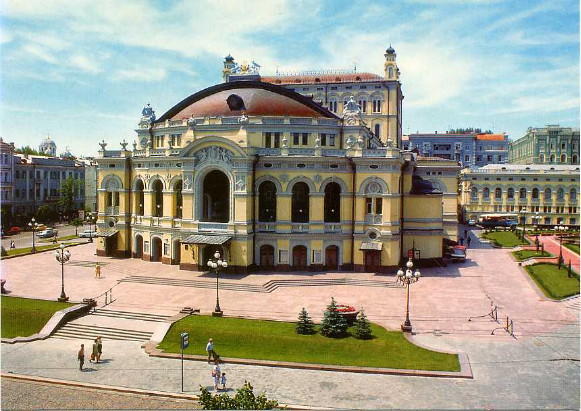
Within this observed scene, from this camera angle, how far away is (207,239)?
154ft

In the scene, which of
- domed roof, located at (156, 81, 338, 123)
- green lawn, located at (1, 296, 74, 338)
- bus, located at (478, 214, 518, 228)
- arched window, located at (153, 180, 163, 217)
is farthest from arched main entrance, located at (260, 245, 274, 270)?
bus, located at (478, 214, 518, 228)

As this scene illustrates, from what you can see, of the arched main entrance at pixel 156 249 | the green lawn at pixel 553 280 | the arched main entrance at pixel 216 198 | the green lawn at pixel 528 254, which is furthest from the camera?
the green lawn at pixel 528 254

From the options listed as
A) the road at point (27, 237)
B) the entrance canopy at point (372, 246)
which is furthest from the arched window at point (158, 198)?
the road at point (27, 237)

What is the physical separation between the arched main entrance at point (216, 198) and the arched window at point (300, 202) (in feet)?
23.4

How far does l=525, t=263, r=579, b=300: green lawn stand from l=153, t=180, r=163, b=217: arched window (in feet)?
123

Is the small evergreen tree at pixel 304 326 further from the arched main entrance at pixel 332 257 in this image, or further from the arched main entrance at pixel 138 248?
the arched main entrance at pixel 138 248

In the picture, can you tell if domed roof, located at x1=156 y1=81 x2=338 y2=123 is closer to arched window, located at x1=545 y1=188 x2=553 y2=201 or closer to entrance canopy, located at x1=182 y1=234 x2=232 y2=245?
entrance canopy, located at x1=182 y1=234 x2=232 y2=245

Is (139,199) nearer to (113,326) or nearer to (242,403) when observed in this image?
(113,326)

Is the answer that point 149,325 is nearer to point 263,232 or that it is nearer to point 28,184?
point 263,232

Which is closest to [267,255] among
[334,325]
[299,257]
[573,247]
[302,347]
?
[299,257]

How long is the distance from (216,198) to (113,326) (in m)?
23.4

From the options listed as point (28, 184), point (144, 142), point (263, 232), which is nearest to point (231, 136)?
point (263, 232)

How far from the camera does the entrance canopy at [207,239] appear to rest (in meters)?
46.1

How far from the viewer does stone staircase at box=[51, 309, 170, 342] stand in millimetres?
30438
